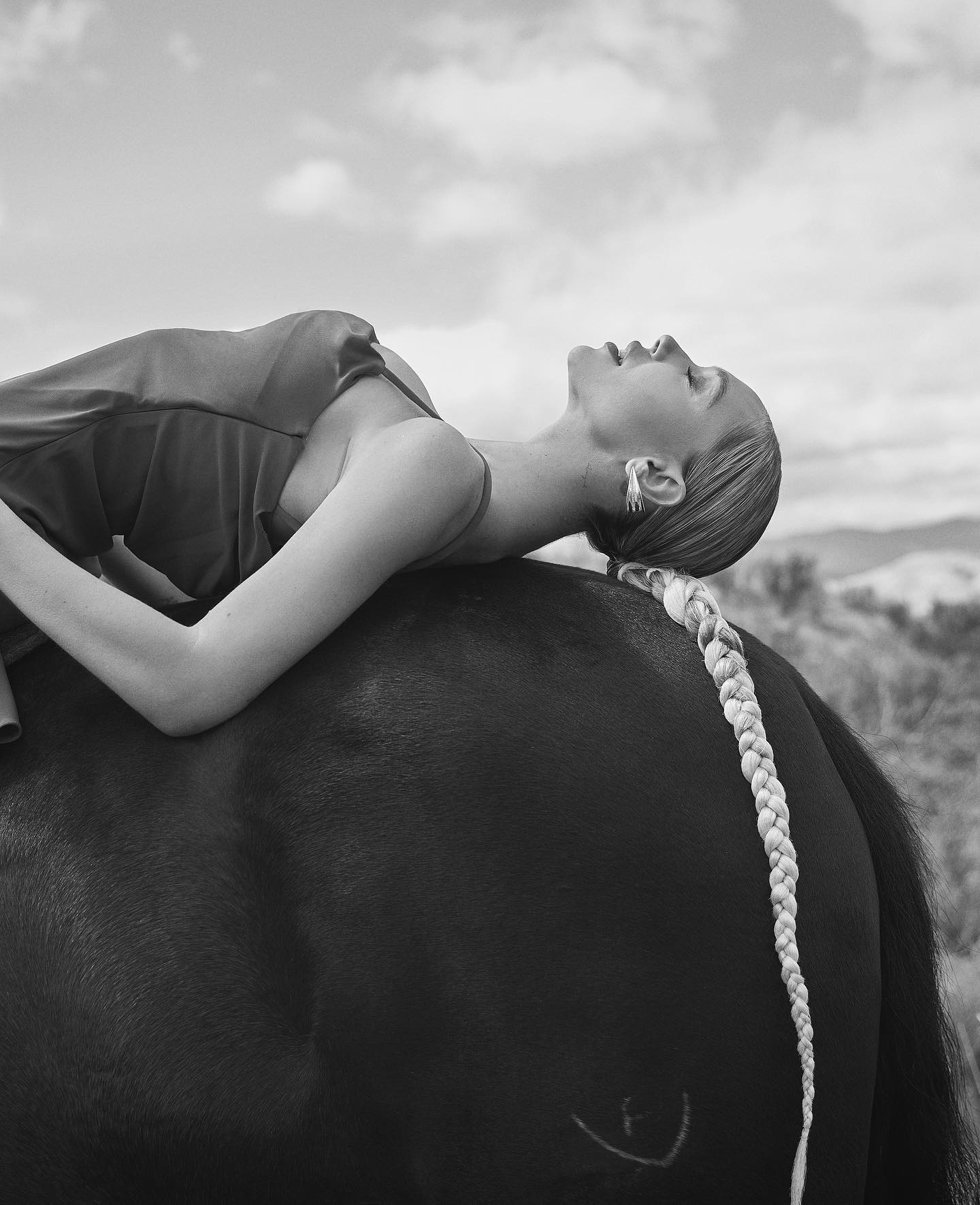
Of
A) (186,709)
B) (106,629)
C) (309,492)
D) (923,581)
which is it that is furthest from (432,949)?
(923,581)

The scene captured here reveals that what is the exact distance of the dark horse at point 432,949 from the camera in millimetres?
1320

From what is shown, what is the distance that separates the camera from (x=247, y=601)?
1466 millimetres

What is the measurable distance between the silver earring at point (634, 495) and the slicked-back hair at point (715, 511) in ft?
0.08

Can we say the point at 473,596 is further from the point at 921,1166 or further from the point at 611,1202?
the point at 921,1166

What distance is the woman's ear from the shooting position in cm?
180

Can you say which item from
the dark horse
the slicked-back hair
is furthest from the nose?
the dark horse

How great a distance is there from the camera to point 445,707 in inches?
56.5

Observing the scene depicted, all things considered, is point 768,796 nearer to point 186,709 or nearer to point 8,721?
point 186,709

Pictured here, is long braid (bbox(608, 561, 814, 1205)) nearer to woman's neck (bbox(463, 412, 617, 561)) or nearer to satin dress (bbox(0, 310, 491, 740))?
woman's neck (bbox(463, 412, 617, 561))

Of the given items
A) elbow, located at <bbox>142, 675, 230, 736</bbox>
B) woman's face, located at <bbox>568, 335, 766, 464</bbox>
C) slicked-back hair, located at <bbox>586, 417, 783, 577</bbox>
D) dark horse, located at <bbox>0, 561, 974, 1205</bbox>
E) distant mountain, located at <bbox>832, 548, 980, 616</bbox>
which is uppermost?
woman's face, located at <bbox>568, 335, 766, 464</bbox>

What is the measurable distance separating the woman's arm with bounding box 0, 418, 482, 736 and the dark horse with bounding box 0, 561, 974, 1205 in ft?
0.19

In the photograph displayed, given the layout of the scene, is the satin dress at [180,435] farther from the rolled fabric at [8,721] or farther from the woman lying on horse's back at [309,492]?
the rolled fabric at [8,721]

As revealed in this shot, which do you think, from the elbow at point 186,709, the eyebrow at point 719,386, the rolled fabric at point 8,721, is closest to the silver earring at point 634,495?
the eyebrow at point 719,386

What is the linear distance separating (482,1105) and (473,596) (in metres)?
0.64
